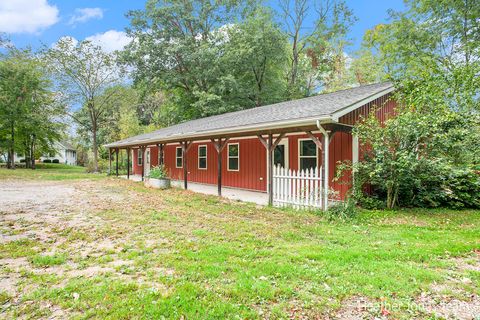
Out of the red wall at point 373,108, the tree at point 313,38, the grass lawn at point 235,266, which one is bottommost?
the grass lawn at point 235,266

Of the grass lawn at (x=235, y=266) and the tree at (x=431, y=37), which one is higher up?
the tree at (x=431, y=37)

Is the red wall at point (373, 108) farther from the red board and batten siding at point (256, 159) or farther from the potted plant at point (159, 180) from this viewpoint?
the potted plant at point (159, 180)

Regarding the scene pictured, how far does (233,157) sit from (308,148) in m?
4.05

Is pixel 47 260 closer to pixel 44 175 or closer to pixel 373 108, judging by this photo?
pixel 373 108

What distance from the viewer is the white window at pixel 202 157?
552 inches

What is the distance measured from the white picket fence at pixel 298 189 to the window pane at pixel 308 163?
1301 mm

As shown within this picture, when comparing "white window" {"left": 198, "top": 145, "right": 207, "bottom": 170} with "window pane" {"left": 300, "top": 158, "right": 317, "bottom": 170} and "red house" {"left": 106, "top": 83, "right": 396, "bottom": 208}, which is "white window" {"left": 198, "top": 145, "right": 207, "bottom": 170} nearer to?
"red house" {"left": 106, "top": 83, "right": 396, "bottom": 208}

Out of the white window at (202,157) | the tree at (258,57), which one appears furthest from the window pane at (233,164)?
the tree at (258,57)

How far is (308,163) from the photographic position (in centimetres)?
909

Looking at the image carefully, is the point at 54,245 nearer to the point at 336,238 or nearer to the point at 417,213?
the point at 336,238

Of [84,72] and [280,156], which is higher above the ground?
[84,72]

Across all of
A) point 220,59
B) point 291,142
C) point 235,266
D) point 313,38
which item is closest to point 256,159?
point 291,142

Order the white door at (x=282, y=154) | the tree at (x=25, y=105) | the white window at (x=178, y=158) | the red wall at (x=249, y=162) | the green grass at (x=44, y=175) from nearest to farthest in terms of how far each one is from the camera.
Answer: the red wall at (x=249, y=162)
the white door at (x=282, y=154)
the white window at (x=178, y=158)
the green grass at (x=44, y=175)
the tree at (x=25, y=105)

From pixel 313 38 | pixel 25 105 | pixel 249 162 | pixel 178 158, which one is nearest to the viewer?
pixel 249 162
